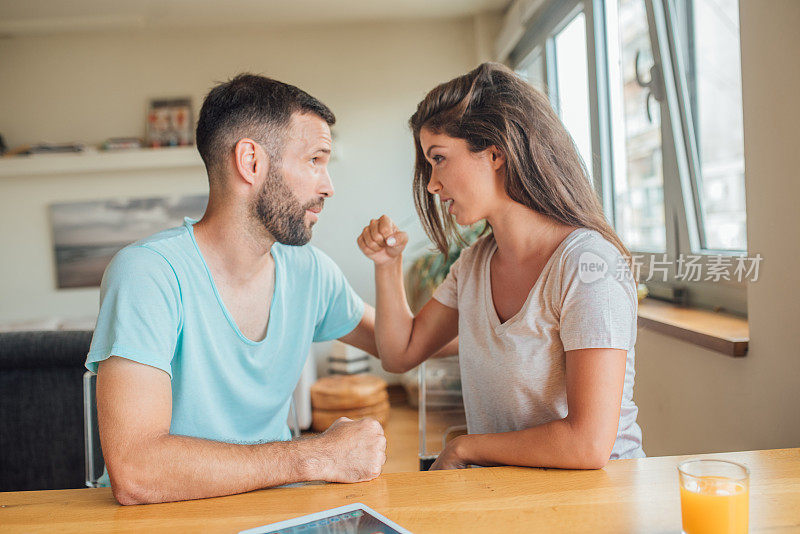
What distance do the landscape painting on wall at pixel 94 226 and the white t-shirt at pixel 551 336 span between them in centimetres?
376

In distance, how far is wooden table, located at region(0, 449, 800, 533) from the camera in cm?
81

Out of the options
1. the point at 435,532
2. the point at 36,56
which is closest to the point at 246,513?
the point at 435,532

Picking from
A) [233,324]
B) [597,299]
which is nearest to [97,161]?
[233,324]

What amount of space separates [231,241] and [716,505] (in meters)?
1.03

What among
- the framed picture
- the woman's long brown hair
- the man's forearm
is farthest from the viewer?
the framed picture

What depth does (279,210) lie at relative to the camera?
143 centimetres

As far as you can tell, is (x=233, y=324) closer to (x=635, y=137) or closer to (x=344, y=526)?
(x=344, y=526)

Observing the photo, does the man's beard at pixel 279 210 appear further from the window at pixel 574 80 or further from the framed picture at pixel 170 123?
the framed picture at pixel 170 123

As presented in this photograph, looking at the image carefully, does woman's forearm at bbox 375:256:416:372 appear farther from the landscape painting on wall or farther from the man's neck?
the landscape painting on wall

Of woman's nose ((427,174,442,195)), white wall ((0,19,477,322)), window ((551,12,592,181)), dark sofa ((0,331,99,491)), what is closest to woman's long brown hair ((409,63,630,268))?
woman's nose ((427,174,442,195))

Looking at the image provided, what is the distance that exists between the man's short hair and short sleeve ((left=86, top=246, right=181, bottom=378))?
1.06ft

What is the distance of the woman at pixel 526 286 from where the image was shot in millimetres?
1036

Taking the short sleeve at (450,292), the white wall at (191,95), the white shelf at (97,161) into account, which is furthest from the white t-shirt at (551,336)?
the white shelf at (97,161)

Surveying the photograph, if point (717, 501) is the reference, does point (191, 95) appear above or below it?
above
